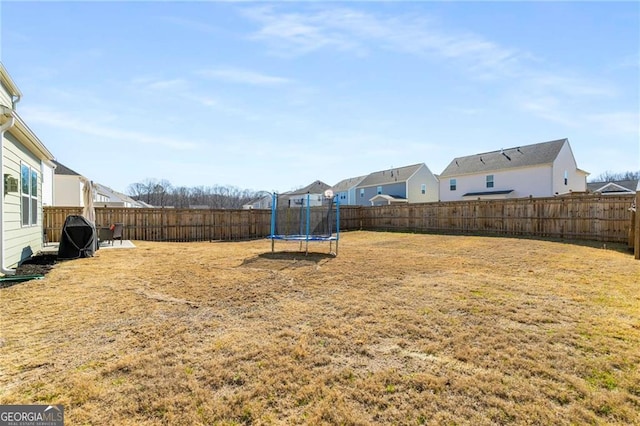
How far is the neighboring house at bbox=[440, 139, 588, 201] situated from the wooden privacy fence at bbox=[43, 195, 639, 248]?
9322mm

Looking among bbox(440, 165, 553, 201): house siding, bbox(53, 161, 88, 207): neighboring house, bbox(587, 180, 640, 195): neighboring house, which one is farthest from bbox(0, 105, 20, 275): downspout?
bbox(587, 180, 640, 195): neighboring house

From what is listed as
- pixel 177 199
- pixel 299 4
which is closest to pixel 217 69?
pixel 299 4

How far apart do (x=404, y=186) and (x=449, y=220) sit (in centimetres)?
1474

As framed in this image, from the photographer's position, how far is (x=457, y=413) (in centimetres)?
218

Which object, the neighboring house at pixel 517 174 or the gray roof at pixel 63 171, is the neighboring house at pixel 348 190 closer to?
the neighboring house at pixel 517 174

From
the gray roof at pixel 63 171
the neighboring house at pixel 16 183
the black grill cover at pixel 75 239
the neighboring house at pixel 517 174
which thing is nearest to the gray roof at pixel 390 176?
the neighboring house at pixel 517 174

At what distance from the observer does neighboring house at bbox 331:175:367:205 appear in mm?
39516

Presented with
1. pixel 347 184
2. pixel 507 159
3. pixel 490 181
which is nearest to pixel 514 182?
pixel 490 181

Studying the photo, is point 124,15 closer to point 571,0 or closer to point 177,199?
point 571,0

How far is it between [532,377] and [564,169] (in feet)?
85.3

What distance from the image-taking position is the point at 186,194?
7525 cm

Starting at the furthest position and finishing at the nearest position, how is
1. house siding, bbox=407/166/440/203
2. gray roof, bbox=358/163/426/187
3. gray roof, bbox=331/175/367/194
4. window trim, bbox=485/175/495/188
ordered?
1. gray roof, bbox=331/175/367/194
2. gray roof, bbox=358/163/426/187
3. house siding, bbox=407/166/440/203
4. window trim, bbox=485/175/495/188

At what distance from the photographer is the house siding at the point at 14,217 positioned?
6.61 m

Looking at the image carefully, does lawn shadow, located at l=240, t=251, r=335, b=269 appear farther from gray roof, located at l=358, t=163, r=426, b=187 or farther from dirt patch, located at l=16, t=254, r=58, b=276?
gray roof, located at l=358, t=163, r=426, b=187
